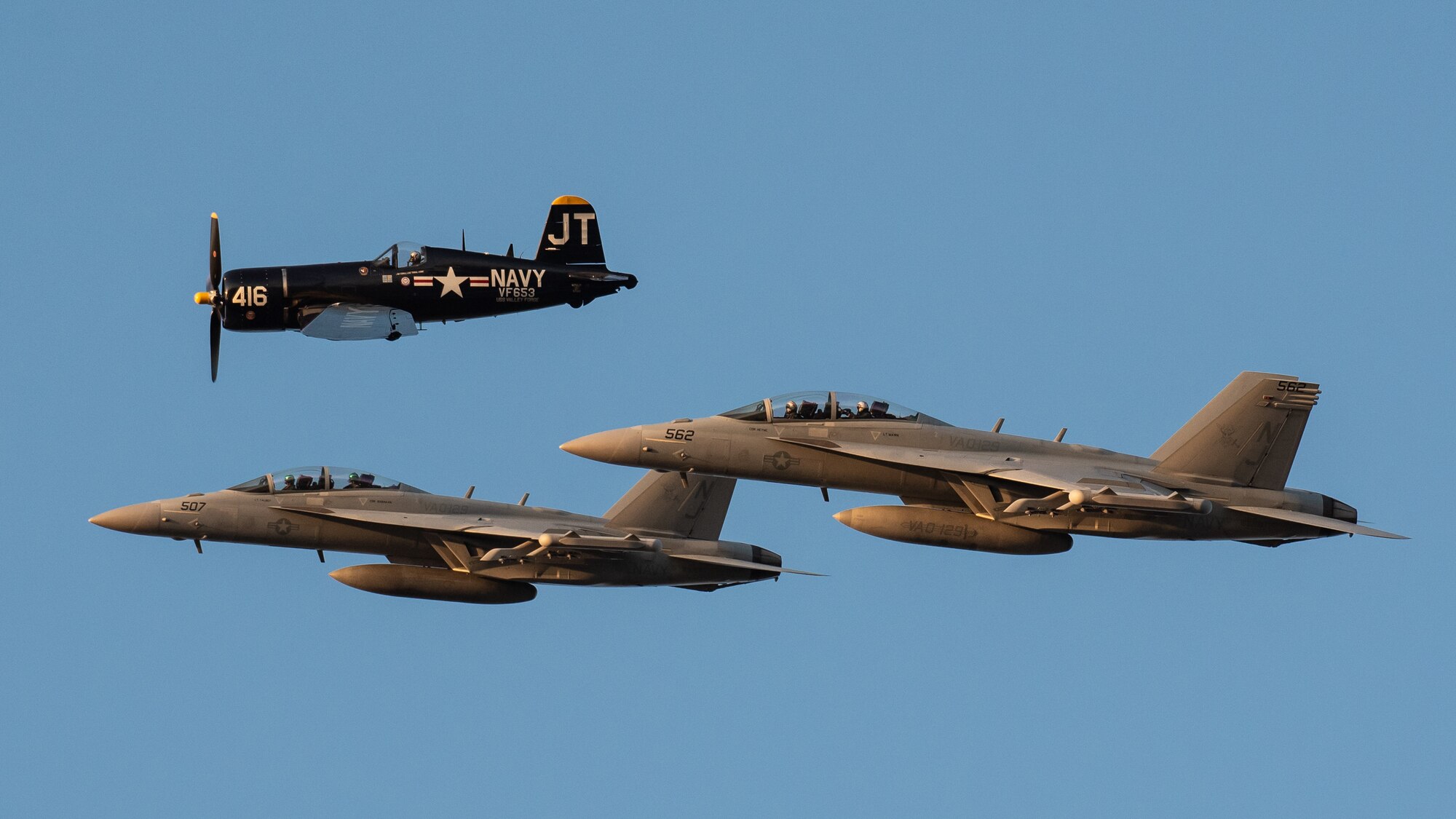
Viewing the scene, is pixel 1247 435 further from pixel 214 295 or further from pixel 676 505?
pixel 214 295

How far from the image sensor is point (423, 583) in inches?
1790

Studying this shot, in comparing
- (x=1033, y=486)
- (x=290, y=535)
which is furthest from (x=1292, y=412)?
(x=290, y=535)

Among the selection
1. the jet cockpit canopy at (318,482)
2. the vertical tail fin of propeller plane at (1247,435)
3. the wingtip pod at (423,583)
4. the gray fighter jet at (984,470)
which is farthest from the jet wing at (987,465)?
the jet cockpit canopy at (318,482)

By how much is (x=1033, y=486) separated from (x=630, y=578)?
8.21 meters

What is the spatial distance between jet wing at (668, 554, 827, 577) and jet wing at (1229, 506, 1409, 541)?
862 centimetres

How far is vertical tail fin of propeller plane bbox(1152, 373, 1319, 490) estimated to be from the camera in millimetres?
45750

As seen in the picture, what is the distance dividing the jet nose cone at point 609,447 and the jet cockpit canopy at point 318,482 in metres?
4.44

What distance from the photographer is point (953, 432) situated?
45.2 meters

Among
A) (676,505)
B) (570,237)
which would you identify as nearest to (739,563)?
(676,505)

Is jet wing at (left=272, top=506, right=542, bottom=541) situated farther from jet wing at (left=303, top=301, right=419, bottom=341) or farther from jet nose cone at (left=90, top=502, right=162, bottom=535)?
jet wing at (left=303, top=301, right=419, bottom=341)

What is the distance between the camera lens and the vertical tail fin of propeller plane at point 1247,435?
45.8m

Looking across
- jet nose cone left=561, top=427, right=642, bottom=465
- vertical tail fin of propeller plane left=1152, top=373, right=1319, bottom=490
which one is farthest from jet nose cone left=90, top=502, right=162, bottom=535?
vertical tail fin of propeller plane left=1152, top=373, right=1319, bottom=490

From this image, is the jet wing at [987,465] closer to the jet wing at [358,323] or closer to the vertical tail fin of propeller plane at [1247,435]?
the vertical tail fin of propeller plane at [1247,435]

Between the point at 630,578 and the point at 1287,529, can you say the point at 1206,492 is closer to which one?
the point at 1287,529
